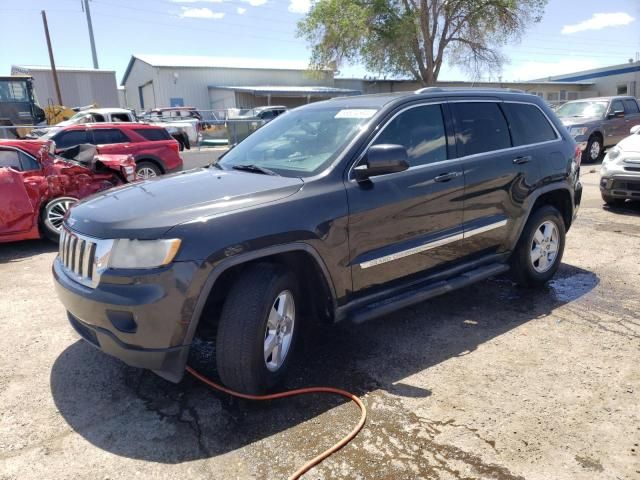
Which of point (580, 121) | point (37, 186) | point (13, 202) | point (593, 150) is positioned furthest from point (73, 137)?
point (593, 150)

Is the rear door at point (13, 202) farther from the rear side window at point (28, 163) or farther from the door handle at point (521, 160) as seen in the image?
the door handle at point (521, 160)

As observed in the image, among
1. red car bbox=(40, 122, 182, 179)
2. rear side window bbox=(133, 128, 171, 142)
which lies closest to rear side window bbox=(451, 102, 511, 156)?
red car bbox=(40, 122, 182, 179)

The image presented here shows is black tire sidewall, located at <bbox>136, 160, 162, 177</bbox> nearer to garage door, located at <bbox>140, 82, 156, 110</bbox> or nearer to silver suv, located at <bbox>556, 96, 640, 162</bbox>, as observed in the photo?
silver suv, located at <bbox>556, 96, 640, 162</bbox>

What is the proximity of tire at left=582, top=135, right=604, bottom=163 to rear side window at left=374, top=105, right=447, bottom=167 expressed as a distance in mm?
12238

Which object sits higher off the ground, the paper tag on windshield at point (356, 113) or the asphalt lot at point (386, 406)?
the paper tag on windshield at point (356, 113)

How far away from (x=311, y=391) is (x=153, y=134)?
984 cm

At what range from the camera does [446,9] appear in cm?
3183

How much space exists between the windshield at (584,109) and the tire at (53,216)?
14042mm

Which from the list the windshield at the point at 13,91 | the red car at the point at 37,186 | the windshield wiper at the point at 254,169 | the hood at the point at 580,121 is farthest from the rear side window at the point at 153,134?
the windshield at the point at 13,91

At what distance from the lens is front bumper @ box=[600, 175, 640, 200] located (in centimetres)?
772

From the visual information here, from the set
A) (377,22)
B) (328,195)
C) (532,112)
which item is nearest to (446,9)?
(377,22)

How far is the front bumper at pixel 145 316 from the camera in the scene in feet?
8.79

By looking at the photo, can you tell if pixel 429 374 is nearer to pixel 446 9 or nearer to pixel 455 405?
pixel 455 405

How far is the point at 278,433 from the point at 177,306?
904 mm
